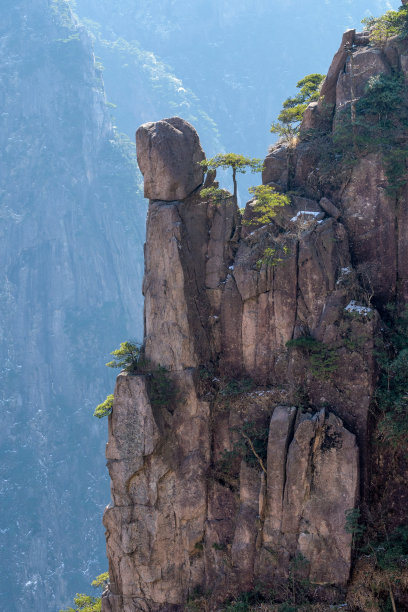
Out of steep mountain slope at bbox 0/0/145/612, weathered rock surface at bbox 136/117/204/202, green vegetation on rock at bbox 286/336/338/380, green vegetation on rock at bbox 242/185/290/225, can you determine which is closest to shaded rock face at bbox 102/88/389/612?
green vegetation on rock at bbox 286/336/338/380

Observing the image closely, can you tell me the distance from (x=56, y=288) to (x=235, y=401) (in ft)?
256

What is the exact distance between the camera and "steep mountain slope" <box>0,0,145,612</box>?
8075cm

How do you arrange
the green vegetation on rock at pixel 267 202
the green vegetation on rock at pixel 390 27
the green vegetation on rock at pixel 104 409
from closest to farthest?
the green vegetation on rock at pixel 267 202 → the green vegetation on rock at pixel 390 27 → the green vegetation on rock at pixel 104 409

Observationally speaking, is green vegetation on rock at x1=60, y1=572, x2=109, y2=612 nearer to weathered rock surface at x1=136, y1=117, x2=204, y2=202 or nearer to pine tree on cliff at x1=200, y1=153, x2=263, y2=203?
weathered rock surface at x1=136, y1=117, x2=204, y2=202

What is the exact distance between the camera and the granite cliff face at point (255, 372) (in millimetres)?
23109

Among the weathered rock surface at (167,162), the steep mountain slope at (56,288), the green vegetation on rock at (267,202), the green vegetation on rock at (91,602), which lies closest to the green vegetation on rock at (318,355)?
the green vegetation on rock at (267,202)

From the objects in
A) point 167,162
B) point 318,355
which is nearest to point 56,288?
point 167,162

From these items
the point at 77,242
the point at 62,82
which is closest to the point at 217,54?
the point at 62,82

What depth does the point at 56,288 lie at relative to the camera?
101 m

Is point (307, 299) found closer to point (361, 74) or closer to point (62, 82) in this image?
point (361, 74)

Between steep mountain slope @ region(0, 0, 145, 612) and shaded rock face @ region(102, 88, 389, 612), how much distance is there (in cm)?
5404

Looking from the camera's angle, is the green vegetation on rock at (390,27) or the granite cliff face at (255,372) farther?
the green vegetation on rock at (390,27)

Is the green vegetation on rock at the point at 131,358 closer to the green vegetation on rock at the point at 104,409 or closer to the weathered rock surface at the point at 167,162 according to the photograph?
the green vegetation on rock at the point at 104,409

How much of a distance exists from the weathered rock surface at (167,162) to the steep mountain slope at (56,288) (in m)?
57.5
